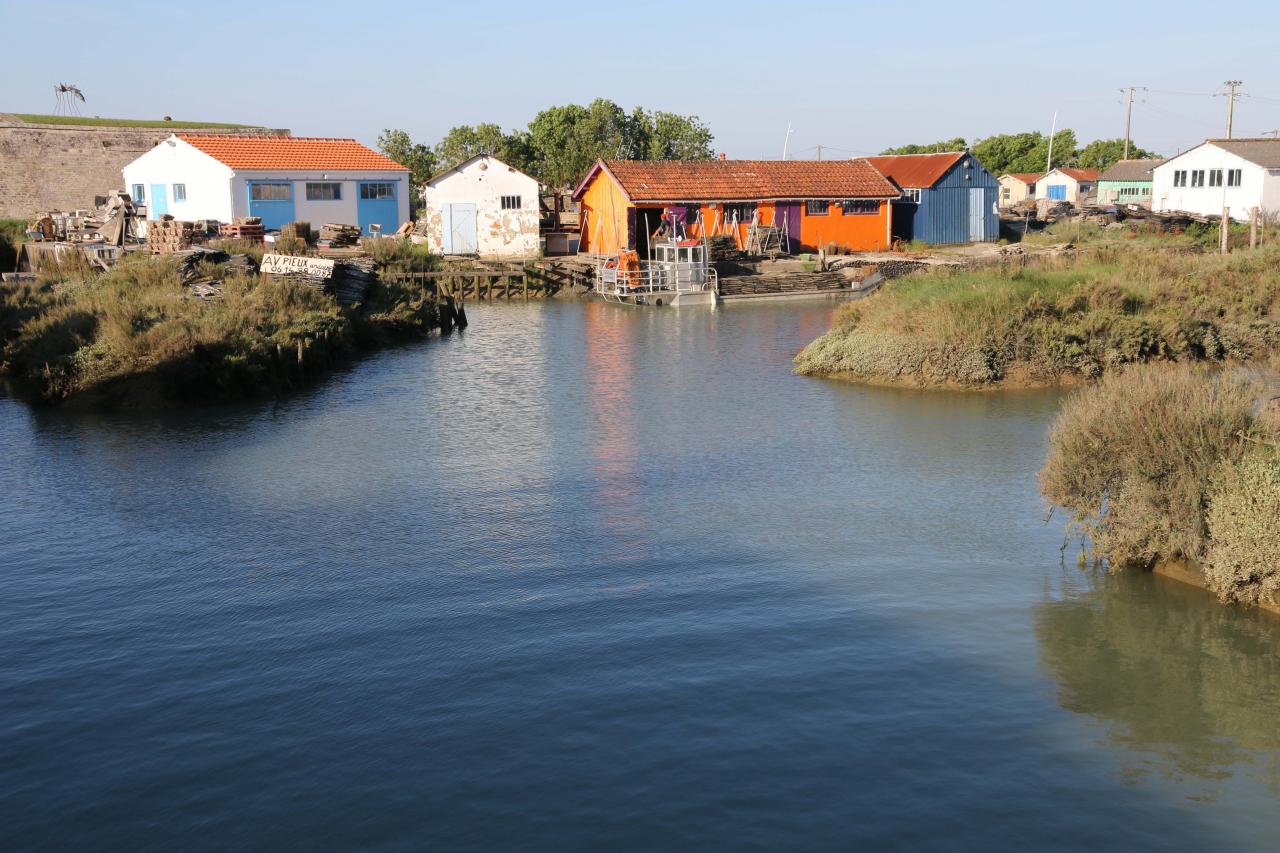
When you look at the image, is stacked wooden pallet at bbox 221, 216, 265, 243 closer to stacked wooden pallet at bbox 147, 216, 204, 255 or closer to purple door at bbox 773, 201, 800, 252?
stacked wooden pallet at bbox 147, 216, 204, 255

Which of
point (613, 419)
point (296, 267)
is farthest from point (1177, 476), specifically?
point (296, 267)

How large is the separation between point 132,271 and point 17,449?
10930 millimetres

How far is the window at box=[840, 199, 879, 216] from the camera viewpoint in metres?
51.3

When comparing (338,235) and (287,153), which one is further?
(287,153)

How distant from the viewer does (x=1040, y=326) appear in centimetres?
2452

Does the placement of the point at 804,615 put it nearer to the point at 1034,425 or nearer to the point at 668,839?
the point at 668,839

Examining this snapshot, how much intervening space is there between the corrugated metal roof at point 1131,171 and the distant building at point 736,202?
3535 centimetres

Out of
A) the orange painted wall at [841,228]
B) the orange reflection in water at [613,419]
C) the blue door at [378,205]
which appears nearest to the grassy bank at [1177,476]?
the orange reflection in water at [613,419]

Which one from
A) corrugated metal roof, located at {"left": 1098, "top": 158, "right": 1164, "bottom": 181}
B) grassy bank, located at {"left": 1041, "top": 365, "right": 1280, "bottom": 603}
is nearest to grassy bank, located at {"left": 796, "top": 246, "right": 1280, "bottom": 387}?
grassy bank, located at {"left": 1041, "top": 365, "right": 1280, "bottom": 603}

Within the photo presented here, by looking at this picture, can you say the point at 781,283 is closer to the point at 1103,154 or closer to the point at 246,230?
the point at 246,230

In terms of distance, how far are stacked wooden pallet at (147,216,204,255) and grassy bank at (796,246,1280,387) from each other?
20.3m

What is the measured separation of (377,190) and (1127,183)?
5347cm

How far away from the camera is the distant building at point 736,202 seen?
158 ft

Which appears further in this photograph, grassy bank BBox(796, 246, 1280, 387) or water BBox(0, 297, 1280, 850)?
grassy bank BBox(796, 246, 1280, 387)
